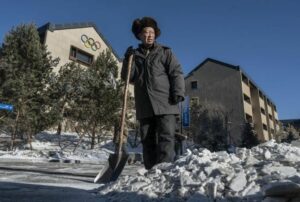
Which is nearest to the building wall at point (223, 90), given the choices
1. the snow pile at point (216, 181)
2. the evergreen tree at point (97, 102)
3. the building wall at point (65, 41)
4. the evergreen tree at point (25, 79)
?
the building wall at point (65, 41)

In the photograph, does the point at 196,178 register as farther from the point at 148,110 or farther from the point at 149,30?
the point at 149,30

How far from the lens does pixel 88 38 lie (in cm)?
2870

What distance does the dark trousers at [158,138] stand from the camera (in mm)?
3598

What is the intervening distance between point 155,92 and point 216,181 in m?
1.52

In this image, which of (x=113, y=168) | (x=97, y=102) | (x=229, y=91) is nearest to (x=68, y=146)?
(x=97, y=102)

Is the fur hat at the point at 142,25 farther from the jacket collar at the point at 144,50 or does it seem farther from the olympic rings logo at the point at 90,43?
the olympic rings logo at the point at 90,43

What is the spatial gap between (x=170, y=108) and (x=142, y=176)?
1000 mm

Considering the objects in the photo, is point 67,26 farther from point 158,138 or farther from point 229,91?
point 158,138

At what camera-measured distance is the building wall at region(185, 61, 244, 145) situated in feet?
125

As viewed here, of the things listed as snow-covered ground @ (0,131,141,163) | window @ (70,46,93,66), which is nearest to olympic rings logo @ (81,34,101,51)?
window @ (70,46,93,66)

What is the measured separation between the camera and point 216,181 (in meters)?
2.48

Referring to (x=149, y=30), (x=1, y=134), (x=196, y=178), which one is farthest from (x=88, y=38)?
(x=196, y=178)

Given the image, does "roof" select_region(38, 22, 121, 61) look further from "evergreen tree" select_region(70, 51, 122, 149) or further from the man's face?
the man's face

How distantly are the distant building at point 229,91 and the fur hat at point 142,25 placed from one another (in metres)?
33.1
